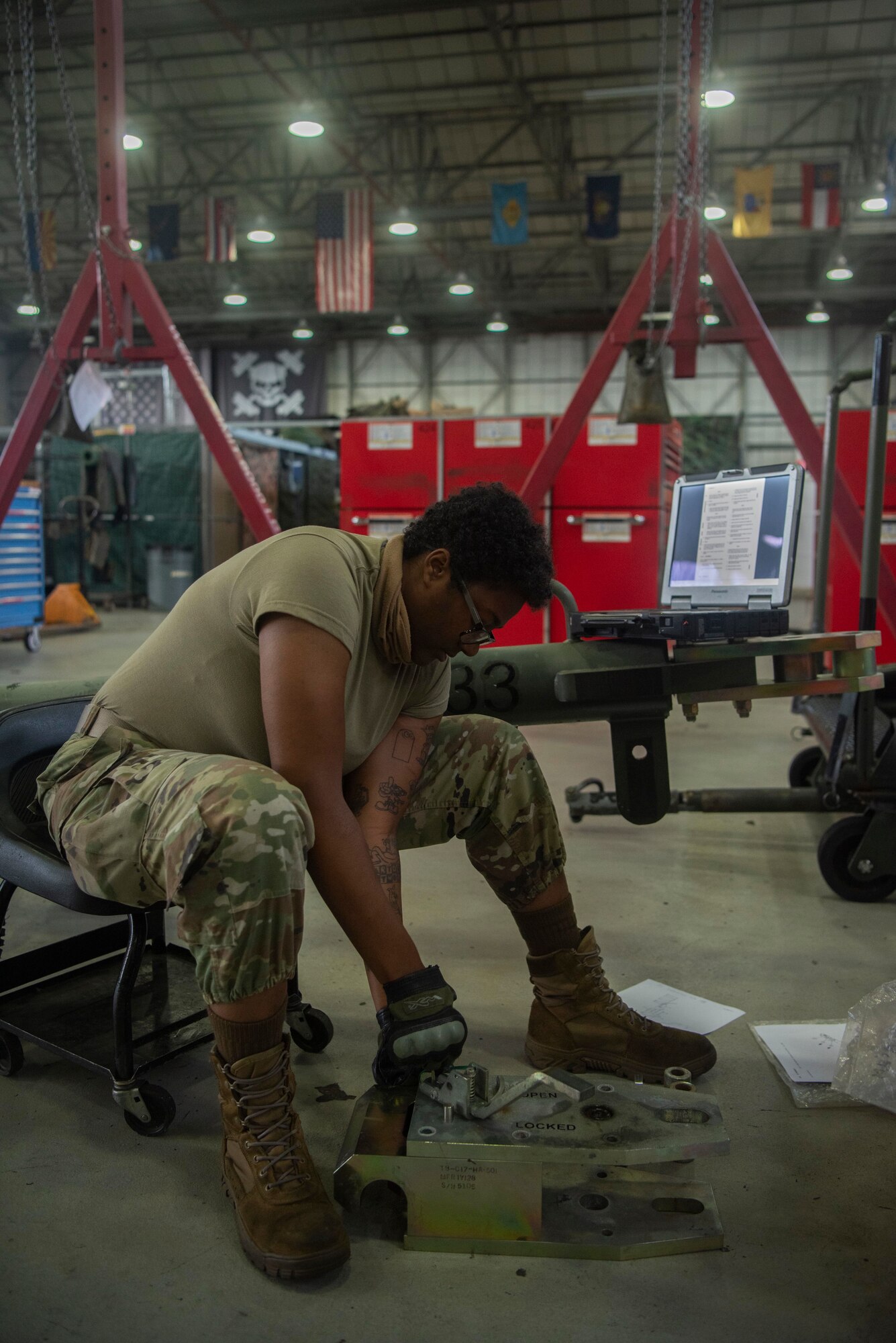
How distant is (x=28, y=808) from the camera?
163cm

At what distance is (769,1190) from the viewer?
52.5 inches

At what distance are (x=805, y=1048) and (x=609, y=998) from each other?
38 centimetres

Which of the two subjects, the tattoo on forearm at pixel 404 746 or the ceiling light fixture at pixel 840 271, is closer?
the tattoo on forearm at pixel 404 746

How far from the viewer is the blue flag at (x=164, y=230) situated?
11219mm

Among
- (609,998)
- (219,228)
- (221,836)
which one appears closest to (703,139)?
(609,998)

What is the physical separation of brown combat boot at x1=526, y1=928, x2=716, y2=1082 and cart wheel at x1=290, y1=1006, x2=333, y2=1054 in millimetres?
363

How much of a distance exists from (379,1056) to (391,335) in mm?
17402

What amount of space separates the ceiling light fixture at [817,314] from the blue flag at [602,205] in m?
5.77

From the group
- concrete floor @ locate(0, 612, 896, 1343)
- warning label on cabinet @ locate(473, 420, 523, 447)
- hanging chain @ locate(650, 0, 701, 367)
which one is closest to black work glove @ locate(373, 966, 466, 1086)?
concrete floor @ locate(0, 612, 896, 1343)

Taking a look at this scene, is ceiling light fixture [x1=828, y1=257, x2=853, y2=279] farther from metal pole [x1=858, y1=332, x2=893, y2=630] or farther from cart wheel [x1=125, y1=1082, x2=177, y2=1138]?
cart wheel [x1=125, y1=1082, x2=177, y2=1138]

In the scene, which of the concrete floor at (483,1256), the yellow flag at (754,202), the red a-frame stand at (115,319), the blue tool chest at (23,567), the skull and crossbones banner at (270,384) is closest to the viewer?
the concrete floor at (483,1256)

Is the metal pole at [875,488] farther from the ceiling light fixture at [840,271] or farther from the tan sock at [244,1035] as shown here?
the ceiling light fixture at [840,271]

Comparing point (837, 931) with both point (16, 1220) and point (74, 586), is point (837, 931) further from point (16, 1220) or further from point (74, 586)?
point (74, 586)

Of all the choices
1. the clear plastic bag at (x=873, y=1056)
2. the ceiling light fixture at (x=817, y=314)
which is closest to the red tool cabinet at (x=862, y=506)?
the clear plastic bag at (x=873, y=1056)
